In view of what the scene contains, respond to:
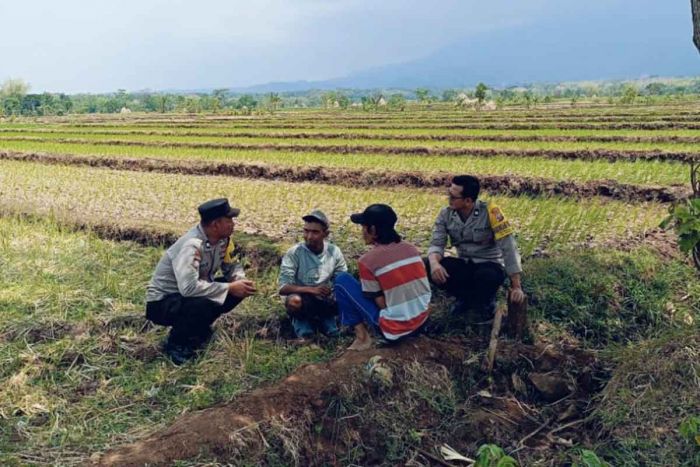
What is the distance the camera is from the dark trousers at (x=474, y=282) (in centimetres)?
450

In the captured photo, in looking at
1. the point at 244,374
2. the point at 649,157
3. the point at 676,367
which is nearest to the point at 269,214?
the point at 244,374

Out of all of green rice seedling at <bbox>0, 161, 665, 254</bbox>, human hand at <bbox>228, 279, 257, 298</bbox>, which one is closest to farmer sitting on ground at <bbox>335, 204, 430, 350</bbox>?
human hand at <bbox>228, 279, 257, 298</bbox>

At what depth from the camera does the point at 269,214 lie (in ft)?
26.7

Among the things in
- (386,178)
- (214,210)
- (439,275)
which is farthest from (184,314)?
(386,178)

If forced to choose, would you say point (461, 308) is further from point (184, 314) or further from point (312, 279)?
point (184, 314)

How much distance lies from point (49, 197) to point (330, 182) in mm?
4827

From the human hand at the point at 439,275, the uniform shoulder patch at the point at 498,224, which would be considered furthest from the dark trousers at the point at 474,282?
the uniform shoulder patch at the point at 498,224

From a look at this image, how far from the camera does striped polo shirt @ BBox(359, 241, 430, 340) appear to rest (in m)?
3.96

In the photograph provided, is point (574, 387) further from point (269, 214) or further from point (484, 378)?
point (269, 214)

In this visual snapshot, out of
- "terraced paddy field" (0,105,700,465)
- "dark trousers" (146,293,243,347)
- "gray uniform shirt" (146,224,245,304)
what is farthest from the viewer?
"dark trousers" (146,293,243,347)

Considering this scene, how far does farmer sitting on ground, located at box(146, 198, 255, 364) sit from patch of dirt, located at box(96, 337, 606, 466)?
81cm

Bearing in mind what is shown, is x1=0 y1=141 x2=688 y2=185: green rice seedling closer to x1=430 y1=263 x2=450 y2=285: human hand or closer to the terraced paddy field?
the terraced paddy field

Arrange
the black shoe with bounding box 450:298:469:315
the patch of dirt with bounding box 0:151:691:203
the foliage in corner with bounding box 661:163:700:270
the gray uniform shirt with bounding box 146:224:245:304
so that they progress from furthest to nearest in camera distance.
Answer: the patch of dirt with bounding box 0:151:691:203 < the black shoe with bounding box 450:298:469:315 < the gray uniform shirt with bounding box 146:224:245:304 < the foliage in corner with bounding box 661:163:700:270

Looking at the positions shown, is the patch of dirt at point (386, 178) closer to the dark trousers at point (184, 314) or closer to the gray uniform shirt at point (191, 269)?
the gray uniform shirt at point (191, 269)
